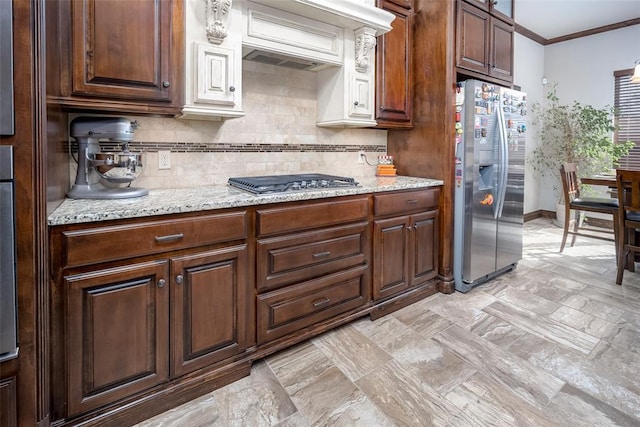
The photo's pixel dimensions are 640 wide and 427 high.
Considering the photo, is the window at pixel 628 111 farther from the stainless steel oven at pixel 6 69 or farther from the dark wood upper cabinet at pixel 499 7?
the stainless steel oven at pixel 6 69

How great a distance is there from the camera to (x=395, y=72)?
288 centimetres

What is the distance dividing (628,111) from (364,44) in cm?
482

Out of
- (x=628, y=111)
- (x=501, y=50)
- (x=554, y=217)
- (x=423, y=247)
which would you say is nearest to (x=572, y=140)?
(x=628, y=111)

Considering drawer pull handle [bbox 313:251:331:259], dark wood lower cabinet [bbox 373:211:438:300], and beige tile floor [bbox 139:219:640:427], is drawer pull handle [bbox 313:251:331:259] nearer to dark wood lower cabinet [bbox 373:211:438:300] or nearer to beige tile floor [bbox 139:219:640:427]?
dark wood lower cabinet [bbox 373:211:438:300]

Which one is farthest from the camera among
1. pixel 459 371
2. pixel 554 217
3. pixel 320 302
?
pixel 554 217

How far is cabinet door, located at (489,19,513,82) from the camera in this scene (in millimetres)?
3184

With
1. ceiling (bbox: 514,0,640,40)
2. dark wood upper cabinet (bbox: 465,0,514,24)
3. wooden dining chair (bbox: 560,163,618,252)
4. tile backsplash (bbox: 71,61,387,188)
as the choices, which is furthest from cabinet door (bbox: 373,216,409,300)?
ceiling (bbox: 514,0,640,40)

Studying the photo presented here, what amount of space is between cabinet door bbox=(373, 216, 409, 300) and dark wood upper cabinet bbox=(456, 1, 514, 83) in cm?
149

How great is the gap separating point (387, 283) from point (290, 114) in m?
1.48

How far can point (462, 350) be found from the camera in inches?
82.1

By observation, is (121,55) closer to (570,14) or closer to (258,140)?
(258,140)

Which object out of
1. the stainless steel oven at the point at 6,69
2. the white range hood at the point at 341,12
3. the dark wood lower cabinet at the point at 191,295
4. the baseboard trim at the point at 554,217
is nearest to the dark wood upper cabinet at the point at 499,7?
the white range hood at the point at 341,12

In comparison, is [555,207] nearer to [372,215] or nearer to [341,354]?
[372,215]

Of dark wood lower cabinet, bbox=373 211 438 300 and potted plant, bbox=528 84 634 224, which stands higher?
potted plant, bbox=528 84 634 224
